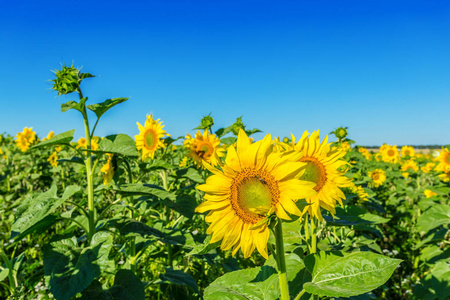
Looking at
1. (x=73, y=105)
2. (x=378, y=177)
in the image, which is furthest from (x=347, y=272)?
(x=378, y=177)

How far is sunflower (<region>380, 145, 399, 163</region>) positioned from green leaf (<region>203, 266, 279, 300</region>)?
8.21 meters

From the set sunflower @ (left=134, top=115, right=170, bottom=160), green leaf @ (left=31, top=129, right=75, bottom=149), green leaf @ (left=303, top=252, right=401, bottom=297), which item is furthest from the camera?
sunflower @ (left=134, top=115, right=170, bottom=160)

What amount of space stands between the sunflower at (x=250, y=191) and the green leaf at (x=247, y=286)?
0.52 feet

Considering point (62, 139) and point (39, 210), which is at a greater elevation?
point (62, 139)

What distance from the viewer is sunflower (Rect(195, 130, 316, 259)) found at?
3.64ft

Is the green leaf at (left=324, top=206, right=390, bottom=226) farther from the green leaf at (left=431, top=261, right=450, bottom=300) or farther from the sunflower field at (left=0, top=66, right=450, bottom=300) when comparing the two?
the green leaf at (left=431, top=261, right=450, bottom=300)

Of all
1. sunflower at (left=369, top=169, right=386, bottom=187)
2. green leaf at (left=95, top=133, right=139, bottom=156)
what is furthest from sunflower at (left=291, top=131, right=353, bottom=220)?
sunflower at (left=369, top=169, right=386, bottom=187)

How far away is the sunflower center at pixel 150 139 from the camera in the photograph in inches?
140

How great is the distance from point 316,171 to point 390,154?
26.7ft

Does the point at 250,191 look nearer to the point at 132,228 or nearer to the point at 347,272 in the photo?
the point at 347,272

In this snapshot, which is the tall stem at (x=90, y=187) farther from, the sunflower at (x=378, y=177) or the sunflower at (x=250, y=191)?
the sunflower at (x=378, y=177)

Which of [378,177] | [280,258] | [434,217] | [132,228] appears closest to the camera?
[280,258]

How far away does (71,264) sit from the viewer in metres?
1.81

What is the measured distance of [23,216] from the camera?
1904mm
